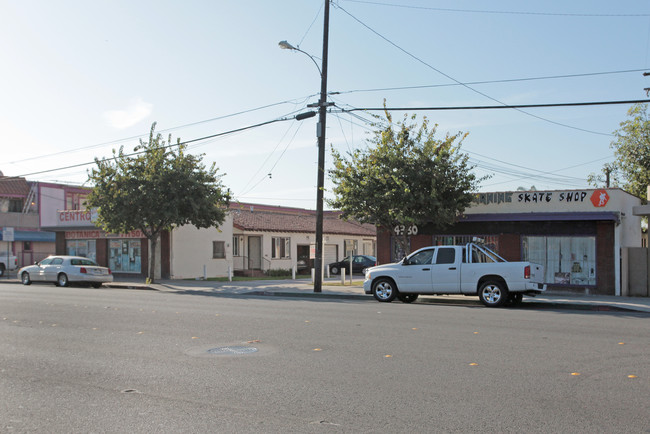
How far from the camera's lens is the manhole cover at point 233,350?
29.5ft

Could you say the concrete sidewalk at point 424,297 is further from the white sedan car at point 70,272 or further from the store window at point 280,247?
the store window at point 280,247

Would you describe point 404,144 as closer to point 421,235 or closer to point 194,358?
point 421,235

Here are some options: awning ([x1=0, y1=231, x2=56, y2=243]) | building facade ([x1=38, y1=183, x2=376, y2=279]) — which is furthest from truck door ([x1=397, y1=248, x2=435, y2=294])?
awning ([x1=0, y1=231, x2=56, y2=243])

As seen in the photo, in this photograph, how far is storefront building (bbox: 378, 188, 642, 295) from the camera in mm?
20969

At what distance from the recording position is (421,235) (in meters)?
24.6

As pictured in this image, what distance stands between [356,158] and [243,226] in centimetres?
Result: 1638

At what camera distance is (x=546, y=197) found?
21.8 metres

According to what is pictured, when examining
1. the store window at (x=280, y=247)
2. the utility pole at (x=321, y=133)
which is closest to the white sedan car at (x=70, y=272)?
the utility pole at (x=321, y=133)

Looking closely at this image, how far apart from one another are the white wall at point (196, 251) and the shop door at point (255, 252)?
3.37 meters

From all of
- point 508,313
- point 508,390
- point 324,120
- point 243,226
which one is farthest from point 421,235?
point 508,390

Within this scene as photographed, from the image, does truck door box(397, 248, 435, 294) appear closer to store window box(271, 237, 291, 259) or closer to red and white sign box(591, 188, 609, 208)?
red and white sign box(591, 188, 609, 208)

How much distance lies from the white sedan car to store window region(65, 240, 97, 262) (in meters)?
7.12

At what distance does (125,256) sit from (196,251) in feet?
13.1

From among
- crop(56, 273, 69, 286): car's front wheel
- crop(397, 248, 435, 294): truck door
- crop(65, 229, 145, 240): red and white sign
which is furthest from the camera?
crop(65, 229, 145, 240): red and white sign
